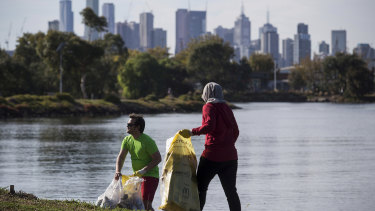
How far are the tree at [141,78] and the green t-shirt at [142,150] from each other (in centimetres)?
9673

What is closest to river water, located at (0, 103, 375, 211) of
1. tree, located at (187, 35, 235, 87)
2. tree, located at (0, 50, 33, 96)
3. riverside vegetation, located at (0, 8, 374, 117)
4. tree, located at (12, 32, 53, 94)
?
riverside vegetation, located at (0, 8, 374, 117)

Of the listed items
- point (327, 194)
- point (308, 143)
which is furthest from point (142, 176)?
point (308, 143)

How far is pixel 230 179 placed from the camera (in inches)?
386

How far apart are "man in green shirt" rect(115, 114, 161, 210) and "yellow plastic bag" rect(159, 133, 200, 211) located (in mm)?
186

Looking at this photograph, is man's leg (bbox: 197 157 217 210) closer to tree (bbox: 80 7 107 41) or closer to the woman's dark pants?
the woman's dark pants

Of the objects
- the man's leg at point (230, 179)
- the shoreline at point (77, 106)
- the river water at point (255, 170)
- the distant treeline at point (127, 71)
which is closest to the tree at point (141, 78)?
the distant treeline at point (127, 71)

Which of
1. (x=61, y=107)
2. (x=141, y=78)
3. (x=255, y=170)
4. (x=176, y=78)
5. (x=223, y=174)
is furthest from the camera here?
(x=176, y=78)

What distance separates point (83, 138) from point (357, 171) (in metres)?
17.0

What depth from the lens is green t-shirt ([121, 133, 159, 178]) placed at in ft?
32.4

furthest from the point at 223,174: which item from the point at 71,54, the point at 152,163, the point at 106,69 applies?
the point at 106,69

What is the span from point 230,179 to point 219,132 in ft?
2.26

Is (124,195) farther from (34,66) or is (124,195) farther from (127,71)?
(127,71)

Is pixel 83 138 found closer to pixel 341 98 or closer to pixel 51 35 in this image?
pixel 51 35

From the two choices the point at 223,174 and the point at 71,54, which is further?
the point at 71,54
